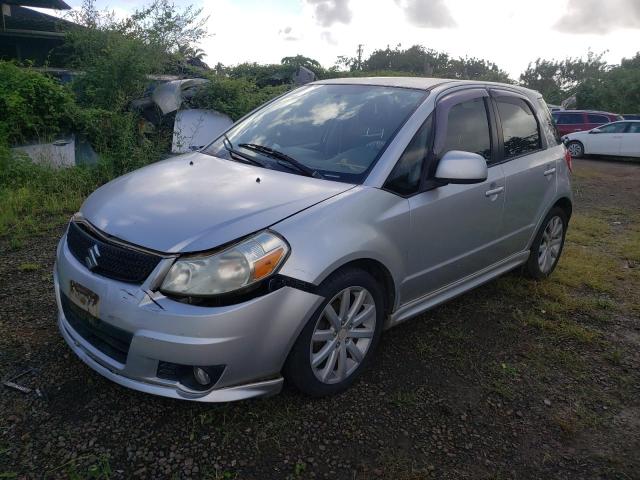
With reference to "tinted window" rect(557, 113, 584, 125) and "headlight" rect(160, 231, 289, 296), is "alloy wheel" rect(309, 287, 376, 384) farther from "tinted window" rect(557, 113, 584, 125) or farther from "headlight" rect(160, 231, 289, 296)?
"tinted window" rect(557, 113, 584, 125)

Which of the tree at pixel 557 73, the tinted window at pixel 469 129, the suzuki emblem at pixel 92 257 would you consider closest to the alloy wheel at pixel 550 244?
the tinted window at pixel 469 129

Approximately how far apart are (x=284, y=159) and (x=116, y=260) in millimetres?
1220

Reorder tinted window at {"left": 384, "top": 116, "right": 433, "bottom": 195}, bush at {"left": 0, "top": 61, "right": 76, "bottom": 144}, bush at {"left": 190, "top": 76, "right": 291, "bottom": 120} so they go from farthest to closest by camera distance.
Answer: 1. bush at {"left": 190, "top": 76, "right": 291, "bottom": 120}
2. bush at {"left": 0, "top": 61, "right": 76, "bottom": 144}
3. tinted window at {"left": 384, "top": 116, "right": 433, "bottom": 195}

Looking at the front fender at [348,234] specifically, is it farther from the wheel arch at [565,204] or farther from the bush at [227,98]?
the bush at [227,98]

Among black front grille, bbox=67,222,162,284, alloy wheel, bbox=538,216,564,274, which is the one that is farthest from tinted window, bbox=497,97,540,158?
black front grille, bbox=67,222,162,284

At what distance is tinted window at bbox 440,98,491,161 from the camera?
3478 mm

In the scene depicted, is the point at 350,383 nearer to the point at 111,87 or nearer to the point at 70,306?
the point at 70,306

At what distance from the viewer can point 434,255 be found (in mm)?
3295

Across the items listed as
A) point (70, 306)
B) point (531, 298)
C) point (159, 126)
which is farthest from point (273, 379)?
point (159, 126)

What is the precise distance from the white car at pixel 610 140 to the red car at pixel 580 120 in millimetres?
2058

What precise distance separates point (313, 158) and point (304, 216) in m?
0.76

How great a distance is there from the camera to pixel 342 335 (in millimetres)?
2811

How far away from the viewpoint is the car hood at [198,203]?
8.09ft

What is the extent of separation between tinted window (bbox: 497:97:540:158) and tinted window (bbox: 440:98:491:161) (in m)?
0.25
